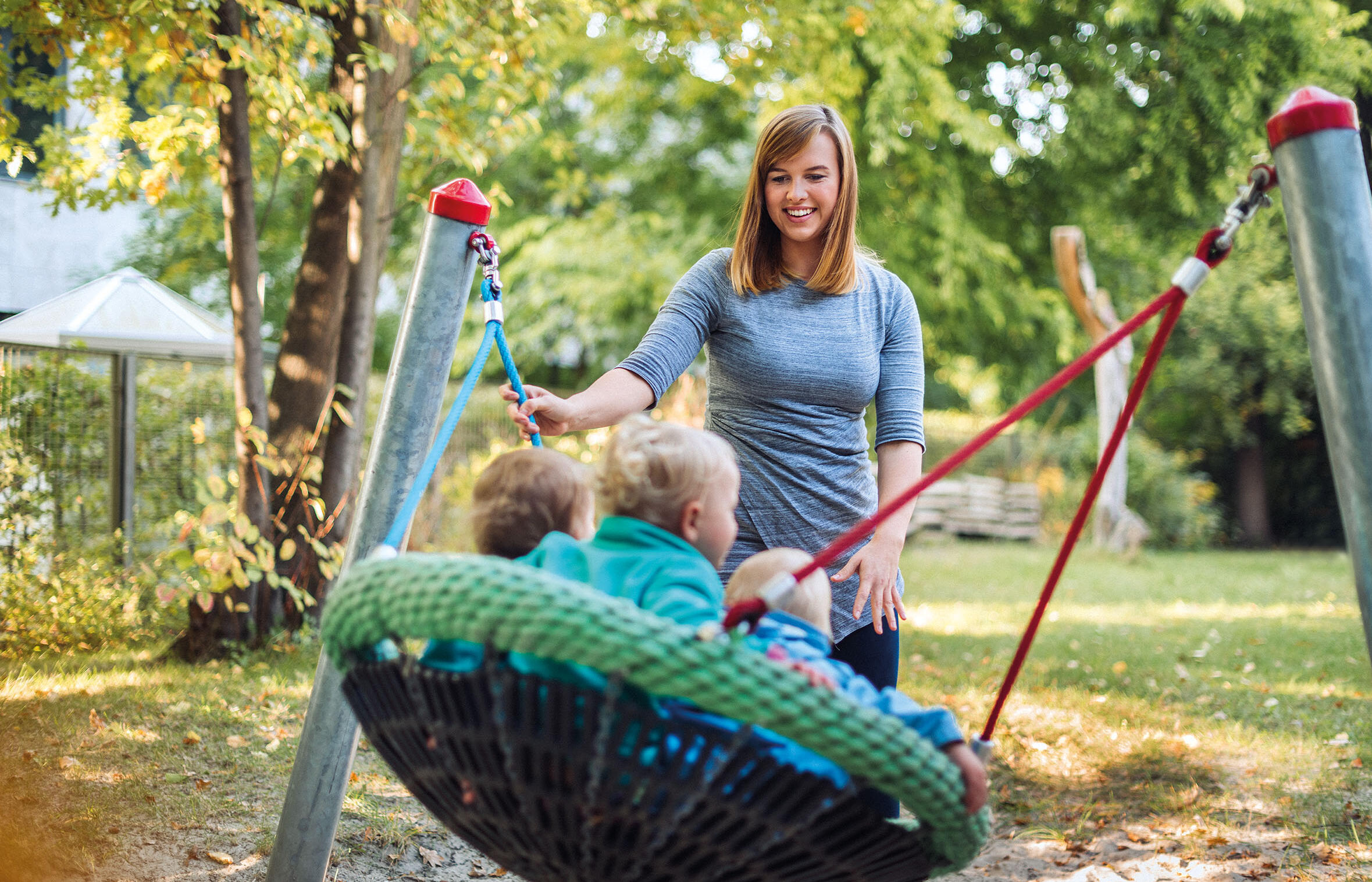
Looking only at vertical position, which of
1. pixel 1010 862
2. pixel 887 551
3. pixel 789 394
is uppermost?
pixel 789 394

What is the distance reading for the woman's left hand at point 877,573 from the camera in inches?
85.2

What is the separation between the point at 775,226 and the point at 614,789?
1.44 m

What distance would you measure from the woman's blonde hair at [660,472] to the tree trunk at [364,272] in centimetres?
406

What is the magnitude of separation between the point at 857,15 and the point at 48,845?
605 cm

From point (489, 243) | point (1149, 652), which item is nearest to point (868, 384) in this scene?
point (489, 243)

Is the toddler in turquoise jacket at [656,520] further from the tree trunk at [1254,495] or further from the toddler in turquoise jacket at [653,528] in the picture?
the tree trunk at [1254,495]

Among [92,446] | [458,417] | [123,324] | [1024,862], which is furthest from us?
[123,324]

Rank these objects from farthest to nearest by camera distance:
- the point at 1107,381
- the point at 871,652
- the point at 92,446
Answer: the point at 1107,381 → the point at 92,446 → the point at 871,652

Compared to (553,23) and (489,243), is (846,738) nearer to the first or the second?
(489,243)

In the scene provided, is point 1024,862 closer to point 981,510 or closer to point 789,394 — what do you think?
point 789,394

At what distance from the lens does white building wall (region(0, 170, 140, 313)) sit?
368 inches

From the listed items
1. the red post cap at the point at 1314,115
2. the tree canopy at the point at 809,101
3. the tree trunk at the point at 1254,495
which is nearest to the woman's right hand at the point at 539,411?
the tree canopy at the point at 809,101

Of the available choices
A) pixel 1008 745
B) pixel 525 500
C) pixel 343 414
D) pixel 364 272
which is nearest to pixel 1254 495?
pixel 1008 745

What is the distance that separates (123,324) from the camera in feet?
20.7
